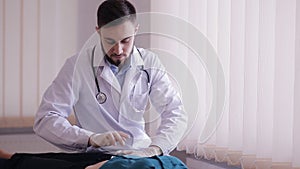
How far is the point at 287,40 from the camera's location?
1.88 metres

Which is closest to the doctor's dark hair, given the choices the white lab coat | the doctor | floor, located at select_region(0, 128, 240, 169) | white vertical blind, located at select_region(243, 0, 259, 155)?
the doctor

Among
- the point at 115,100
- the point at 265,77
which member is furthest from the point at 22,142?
the point at 265,77

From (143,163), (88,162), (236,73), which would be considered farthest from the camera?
(236,73)

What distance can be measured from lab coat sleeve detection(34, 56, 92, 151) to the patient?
0.06 metres

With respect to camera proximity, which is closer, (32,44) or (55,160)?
(55,160)

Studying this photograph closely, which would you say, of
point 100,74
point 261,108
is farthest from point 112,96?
point 261,108

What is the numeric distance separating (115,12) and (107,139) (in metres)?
0.44

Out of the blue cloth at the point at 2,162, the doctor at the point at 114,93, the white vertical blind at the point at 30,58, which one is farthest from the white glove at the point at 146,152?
the white vertical blind at the point at 30,58

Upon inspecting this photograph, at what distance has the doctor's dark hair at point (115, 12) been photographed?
182 centimetres

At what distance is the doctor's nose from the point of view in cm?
186

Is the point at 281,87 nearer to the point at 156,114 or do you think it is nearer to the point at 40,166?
the point at 156,114

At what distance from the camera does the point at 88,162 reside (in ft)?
5.27

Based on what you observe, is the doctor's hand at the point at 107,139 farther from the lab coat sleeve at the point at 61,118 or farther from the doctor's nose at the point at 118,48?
the doctor's nose at the point at 118,48

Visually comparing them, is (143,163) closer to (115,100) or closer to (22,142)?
(115,100)
